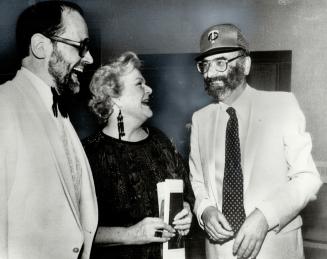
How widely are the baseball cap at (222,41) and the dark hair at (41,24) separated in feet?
1.97

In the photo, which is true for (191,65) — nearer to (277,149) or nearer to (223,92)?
(223,92)

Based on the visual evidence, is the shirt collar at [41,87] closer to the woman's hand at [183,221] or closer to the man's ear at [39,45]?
the man's ear at [39,45]

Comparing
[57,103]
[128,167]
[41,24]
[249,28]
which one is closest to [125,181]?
[128,167]

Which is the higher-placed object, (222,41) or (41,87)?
(222,41)

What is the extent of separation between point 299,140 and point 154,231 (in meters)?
0.74

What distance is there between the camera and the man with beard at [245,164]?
1395 mm

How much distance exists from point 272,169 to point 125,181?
0.66 m

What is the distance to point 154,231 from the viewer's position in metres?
1.57

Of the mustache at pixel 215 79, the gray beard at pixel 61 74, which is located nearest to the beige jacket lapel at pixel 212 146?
the mustache at pixel 215 79

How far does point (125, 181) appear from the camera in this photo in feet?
5.32

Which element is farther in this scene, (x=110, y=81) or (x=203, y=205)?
(x=110, y=81)

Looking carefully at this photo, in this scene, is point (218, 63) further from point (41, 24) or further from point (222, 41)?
point (41, 24)

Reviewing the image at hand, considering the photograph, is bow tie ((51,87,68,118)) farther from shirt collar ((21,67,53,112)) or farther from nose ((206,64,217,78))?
nose ((206,64,217,78))

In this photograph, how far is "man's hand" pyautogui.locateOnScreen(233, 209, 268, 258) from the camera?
4.48 feet
